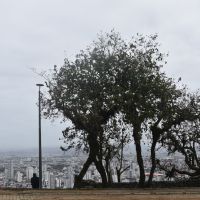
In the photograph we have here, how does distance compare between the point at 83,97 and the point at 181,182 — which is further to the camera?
the point at 181,182

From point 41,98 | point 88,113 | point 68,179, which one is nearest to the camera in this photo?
point 88,113

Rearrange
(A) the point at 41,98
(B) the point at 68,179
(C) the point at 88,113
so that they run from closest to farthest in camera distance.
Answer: (C) the point at 88,113
(A) the point at 41,98
(B) the point at 68,179

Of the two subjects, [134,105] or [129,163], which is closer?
[134,105]

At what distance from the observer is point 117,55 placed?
97.1 feet

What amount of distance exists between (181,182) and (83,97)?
828cm

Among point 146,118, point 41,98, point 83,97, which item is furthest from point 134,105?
point 41,98

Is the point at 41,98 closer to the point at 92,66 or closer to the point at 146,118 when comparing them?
the point at 92,66

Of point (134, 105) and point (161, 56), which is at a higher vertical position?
point (161, 56)

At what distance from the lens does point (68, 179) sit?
40.9 meters

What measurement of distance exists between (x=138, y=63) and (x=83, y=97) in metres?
3.75

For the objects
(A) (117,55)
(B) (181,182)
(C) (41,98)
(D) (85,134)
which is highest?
(A) (117,55)

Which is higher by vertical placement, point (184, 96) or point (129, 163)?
point (184, 96)

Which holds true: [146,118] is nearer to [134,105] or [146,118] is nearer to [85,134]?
[134,105]

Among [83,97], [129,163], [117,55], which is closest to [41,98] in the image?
[83,97]
